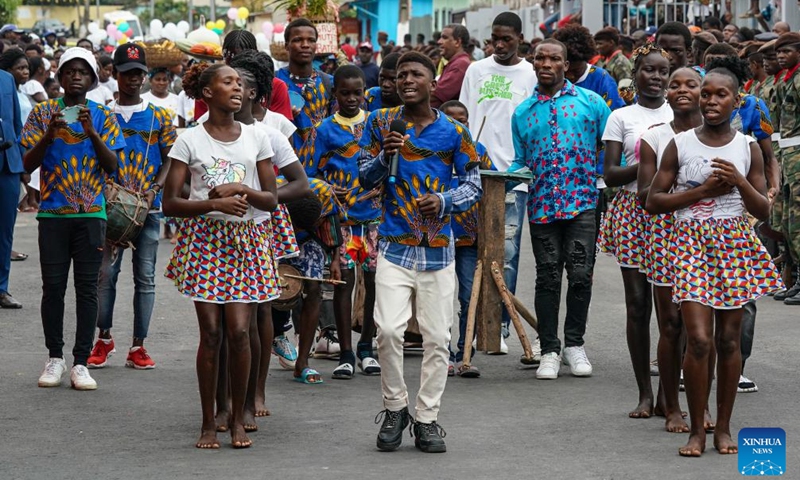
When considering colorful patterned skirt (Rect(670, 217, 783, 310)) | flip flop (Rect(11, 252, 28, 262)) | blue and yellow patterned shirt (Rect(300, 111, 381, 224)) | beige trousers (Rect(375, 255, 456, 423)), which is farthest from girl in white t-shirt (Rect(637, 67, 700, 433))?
flip flop (Rect(11, 252, 28, 262))

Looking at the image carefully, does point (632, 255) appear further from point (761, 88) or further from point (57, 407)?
Answer: point (761, 88)

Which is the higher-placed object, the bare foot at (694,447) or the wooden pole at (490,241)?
the wooden pole at (490,241)

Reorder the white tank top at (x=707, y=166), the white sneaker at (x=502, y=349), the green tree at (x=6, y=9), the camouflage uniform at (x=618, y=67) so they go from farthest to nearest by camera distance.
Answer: the green tree at (x=6, y=9)
the camouflage uniform at (x=618, y=67)
the white sneaker at (x=502, y=349)
the white tank top at (x=707, y=166)

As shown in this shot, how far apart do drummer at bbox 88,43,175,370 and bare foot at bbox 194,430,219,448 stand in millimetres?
2460

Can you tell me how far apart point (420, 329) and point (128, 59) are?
10.9 ft

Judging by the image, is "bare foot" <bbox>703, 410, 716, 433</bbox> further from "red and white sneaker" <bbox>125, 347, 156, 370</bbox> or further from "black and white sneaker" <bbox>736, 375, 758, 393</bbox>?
"red and white sneaker" <bbox>125, 347, 156, 370</bbox>

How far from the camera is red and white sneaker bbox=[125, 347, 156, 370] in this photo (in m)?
10.0

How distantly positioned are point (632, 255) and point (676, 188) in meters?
0.94

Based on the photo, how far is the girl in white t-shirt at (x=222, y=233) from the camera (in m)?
7.41

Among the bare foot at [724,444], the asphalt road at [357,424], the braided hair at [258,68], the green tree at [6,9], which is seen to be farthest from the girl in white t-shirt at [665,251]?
the green tree at [6,9]

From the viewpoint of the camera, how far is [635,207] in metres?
8.40

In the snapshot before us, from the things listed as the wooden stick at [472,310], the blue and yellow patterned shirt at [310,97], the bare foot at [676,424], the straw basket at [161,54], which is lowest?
the bare foot at [676,424]

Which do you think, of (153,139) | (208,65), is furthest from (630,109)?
(153,139)

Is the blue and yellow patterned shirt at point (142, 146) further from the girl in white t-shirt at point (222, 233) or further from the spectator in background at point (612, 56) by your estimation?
the spectator in background at point (612, 56)
